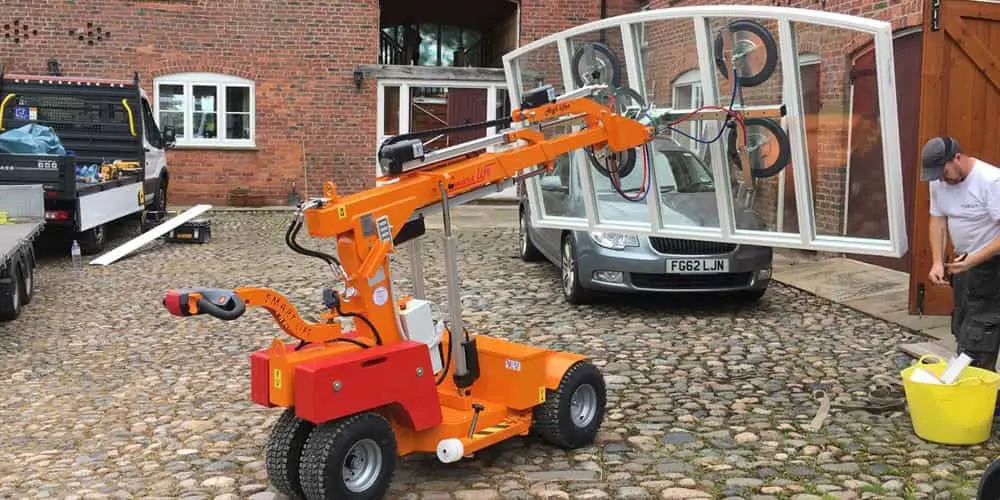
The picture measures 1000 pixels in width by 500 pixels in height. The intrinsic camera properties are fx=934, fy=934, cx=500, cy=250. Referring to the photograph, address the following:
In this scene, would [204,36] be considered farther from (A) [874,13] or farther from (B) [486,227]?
(A) [874,13]

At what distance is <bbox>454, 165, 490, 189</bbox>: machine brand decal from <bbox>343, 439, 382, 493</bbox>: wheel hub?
1.29m

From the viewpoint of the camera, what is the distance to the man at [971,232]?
5188mm

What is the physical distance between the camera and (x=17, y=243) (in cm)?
826

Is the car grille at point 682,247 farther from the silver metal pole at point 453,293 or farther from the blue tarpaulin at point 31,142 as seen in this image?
the blue tarpaulin at point 31,142

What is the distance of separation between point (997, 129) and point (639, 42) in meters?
3.35

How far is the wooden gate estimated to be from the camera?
7.27 metres

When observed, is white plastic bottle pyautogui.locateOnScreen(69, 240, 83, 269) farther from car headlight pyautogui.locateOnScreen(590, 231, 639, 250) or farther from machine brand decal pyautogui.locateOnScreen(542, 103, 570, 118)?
machine brand decal pyautogui.locateOnScreen(542, 103, 570, 118)

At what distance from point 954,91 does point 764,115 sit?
2.52 metres

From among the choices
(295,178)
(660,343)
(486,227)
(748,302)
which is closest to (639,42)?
(660,343)

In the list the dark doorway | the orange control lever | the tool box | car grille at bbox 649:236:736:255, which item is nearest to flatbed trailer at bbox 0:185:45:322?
the tool box

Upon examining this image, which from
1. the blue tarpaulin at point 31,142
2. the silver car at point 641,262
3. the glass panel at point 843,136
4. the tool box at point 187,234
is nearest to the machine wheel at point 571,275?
the silver car at point 641,262

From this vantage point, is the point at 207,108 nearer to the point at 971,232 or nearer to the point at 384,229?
the point at 384,229

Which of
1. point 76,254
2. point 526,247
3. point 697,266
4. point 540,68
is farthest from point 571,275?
point 76,254

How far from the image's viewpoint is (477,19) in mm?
22922
